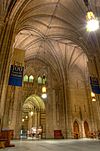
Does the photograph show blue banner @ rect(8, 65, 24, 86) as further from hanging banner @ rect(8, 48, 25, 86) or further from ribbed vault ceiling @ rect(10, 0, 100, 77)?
ribbed vault ceiling @ rect(10, 0, 100, 77)

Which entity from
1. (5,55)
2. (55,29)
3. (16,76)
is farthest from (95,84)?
(55,29)

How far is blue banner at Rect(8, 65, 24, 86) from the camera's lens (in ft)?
38.0

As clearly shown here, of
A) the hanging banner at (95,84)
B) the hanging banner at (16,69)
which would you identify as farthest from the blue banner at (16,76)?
the hanging banner at (95,84)

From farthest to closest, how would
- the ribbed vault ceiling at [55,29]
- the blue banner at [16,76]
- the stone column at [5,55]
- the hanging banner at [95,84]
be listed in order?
1. the ribbed vault ceiling at [55,29]
2. the hanging banner at [95,84]
3. the blue banner at [16,76]
4. the stone column at [5,55]

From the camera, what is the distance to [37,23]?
1875 centimetres

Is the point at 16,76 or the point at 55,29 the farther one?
the point at 55,29

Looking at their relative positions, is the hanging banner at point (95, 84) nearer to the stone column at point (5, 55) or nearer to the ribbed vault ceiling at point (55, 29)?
the ribbed vault ceiling at point (55, 29)

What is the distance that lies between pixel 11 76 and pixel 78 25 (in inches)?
398

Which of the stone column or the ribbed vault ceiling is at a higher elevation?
the ribbed vault ceiling

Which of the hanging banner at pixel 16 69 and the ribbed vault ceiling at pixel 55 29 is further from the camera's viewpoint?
the ribbed vault ceiling at pixel 55 29

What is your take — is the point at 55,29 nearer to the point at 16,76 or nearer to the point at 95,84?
the point at 95,84

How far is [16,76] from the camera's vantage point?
39.0 feet

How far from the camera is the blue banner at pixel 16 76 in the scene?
11.6 metres

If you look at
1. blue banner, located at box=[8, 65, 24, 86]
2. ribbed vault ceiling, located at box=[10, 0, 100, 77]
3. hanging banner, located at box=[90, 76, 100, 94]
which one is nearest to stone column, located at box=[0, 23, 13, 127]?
blue banner, located at box=[8, 65, 24, 86]
